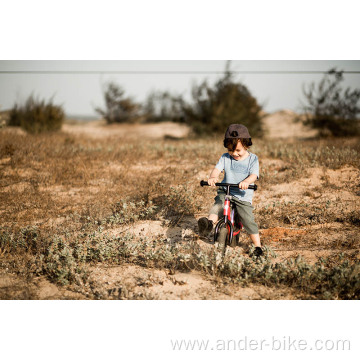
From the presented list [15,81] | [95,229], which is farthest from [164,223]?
[15,81]

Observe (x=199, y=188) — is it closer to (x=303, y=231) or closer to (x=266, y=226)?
(x=266, y=226)

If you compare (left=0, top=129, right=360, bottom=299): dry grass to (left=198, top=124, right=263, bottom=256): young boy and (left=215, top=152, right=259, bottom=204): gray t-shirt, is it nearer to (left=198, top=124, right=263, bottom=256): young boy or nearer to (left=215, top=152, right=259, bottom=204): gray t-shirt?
(left=198, top=124, right=263, bottom=256): young boy

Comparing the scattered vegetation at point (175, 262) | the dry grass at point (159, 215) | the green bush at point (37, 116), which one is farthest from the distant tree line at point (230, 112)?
the scattered vegetation at point (175, 262)

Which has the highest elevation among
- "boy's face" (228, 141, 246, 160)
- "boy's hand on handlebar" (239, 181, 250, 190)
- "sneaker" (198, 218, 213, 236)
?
"boy's face" (228, 141, 246, 160)

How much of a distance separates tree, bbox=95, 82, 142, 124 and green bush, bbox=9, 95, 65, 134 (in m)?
9.63

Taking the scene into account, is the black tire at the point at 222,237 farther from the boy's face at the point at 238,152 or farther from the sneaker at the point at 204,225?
the boy's face at the point at 238,152

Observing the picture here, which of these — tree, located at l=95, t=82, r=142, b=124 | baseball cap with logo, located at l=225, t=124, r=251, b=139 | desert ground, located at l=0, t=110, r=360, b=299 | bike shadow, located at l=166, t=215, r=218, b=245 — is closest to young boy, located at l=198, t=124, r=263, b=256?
baseball cap with logo, located at l=225, t=124, r=251, b=139

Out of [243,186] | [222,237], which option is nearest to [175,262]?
[222,237]

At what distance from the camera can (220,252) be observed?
378 centimetres

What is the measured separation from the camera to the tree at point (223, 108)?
48.3ft

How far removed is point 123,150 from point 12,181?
10.8 ft

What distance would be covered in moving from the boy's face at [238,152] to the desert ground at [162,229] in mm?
1148

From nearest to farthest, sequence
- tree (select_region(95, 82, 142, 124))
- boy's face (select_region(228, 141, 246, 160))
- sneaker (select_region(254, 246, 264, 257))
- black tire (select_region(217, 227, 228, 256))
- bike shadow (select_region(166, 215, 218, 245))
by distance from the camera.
Result: black tire (select_region(217, 227, 228, 256)) < boy's face (select_region(228, 141, 246, 160)) < sneaker (select_region(254, 246, 264, 257)) < bike shadow (select_region(166, 215, 218, 245)) < tree (select_region(95, 82, 142, 124))

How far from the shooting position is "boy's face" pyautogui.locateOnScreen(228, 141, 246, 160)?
3.87m
